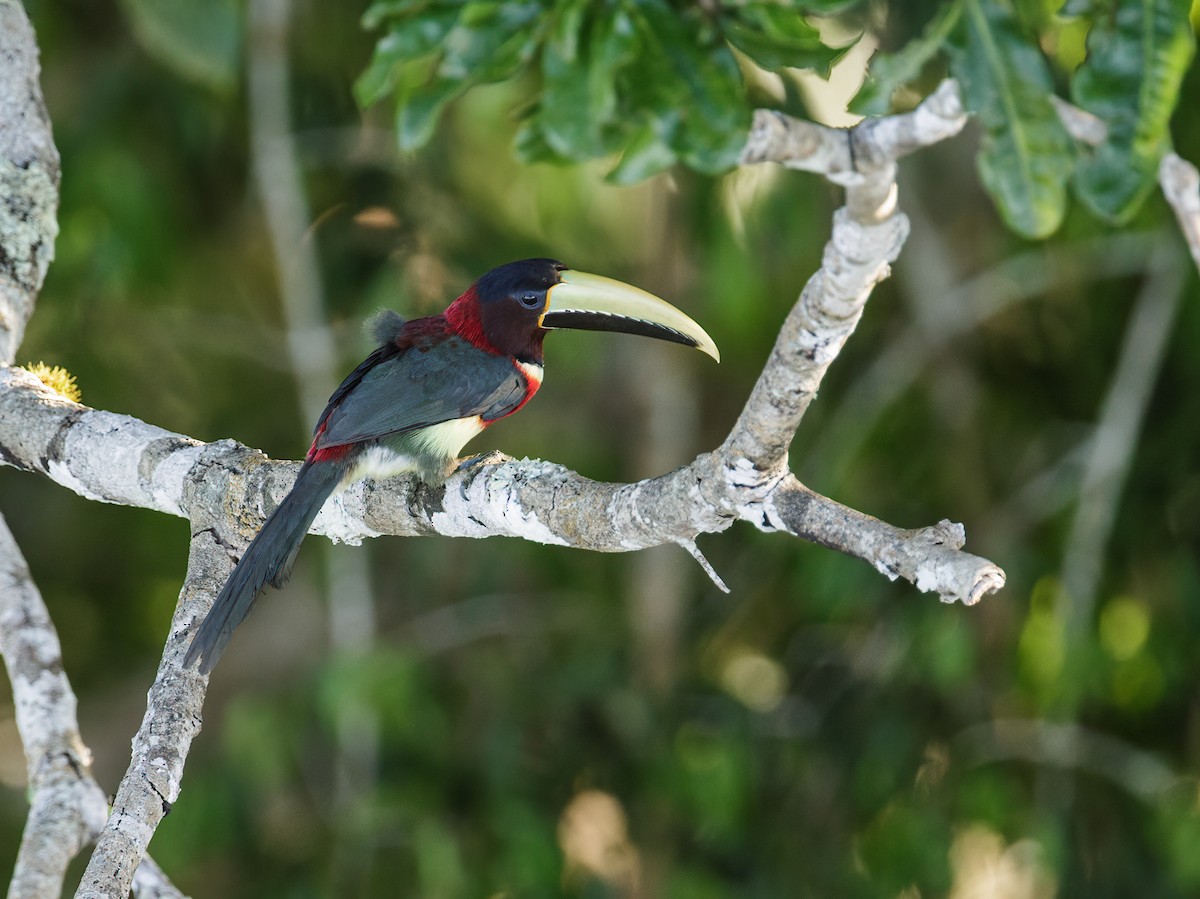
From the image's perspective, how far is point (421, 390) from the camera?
290 cm

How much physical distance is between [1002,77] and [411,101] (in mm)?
885

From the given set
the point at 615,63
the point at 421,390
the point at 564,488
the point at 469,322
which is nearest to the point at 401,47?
the point at 615,63

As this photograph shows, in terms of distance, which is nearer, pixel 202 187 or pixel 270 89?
pixel 270 89

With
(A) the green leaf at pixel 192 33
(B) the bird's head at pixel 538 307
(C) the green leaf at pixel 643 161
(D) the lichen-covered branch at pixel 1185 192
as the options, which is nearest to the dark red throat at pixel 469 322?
(B) the bird's head at pixel 538 307

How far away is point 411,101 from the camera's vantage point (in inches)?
81.5

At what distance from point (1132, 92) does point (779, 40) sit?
52 cm

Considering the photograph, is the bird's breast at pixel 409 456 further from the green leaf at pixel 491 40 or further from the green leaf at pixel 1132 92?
the green leaf at pixel 1132 92

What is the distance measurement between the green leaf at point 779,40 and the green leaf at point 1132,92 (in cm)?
38

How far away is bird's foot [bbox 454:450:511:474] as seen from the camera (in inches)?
97.9

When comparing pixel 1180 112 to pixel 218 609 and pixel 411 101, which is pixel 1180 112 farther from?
pixel 218 609

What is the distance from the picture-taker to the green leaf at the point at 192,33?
3.57 m

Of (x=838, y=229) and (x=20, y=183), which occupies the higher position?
(x=838, y=229)

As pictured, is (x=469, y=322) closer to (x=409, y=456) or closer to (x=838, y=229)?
(x=409, y=456)

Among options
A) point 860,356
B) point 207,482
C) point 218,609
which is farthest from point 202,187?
point 218,609
